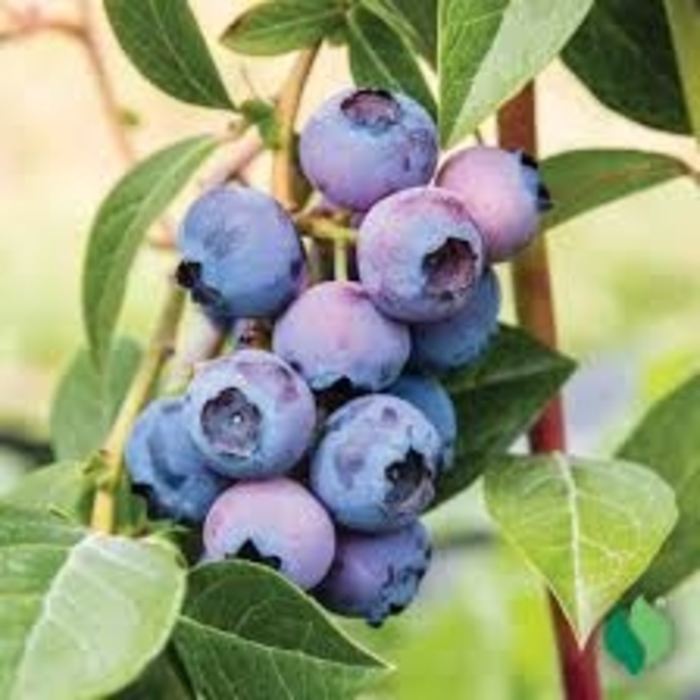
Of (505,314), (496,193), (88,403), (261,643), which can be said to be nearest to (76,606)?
(261,643)

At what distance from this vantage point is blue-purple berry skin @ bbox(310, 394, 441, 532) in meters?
0.73

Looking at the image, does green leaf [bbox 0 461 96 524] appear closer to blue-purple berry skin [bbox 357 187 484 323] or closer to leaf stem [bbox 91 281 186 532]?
leaf stem [bbox 91 281 186 532]

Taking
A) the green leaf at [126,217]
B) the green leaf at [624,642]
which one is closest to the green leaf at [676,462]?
the green leaf at [624,642]

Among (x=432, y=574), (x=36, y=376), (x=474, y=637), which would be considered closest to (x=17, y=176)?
(x=36, y=376)

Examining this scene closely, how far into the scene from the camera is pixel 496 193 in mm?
759

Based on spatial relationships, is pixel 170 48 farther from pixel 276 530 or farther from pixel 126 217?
pixel 276 530

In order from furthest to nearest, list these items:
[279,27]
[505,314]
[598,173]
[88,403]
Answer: [505,314] < [88,403] < [598,173] < [279,27]

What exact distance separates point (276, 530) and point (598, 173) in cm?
29

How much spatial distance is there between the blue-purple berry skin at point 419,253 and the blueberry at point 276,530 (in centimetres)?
7

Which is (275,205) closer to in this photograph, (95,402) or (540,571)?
(540,571)

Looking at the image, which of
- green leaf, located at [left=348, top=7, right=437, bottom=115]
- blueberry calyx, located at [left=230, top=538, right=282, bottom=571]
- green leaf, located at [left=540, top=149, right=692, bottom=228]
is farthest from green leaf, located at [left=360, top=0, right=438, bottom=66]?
blueberry calyx, located at [left=230, top=538, right=282, bottom=571]

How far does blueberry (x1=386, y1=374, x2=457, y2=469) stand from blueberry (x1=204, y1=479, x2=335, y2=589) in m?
0.05

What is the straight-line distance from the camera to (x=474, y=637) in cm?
160

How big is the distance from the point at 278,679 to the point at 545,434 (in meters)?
0.24
